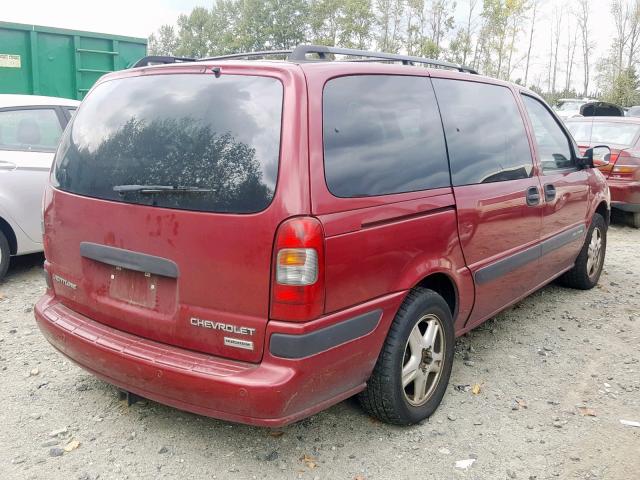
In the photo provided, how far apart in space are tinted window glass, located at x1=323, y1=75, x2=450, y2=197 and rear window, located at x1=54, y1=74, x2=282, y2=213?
0.94 ft

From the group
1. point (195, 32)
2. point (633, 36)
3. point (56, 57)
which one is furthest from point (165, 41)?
point (56, 57)

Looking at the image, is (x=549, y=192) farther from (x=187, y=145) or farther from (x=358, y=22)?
(x=358, y=22)

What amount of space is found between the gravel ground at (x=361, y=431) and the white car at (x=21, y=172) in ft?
4.60

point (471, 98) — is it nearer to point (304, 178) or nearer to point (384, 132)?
point (384, 132)

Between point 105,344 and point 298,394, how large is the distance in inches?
37.5

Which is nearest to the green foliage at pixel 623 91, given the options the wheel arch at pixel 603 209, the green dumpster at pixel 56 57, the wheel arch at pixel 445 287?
the green dumpster at pixel 56 57

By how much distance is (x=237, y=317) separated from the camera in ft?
8.18

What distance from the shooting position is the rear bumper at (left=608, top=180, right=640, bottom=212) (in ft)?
27.7

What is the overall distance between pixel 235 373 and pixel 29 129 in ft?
14.0

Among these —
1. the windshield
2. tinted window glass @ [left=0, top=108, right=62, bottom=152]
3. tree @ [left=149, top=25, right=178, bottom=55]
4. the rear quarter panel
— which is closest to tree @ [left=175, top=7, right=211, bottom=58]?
tree @ [left=149, top=25, right=178, bottom=55]

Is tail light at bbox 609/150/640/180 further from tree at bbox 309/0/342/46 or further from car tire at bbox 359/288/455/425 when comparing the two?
tree at bbox 309/0/342/46

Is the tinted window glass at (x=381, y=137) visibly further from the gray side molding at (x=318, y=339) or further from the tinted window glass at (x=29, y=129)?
the tinted window glass at (x=29, y=129)

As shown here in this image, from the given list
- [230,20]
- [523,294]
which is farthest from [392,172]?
[230,20]

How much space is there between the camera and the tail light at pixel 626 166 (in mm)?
8422
